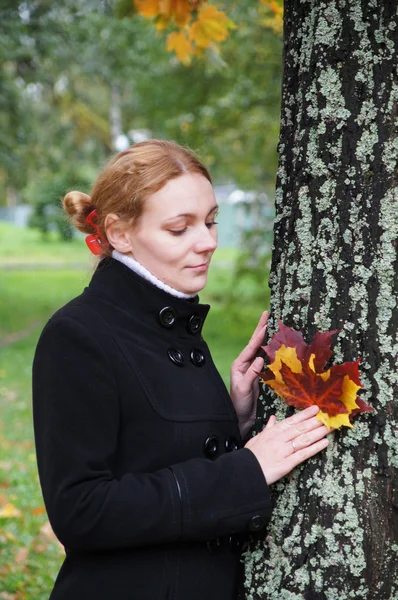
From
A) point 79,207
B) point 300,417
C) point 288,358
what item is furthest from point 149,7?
point 300,417

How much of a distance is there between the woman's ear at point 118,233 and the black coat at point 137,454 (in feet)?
0.17

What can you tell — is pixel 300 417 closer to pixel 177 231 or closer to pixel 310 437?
pixel 310 437

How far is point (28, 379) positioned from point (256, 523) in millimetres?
8271

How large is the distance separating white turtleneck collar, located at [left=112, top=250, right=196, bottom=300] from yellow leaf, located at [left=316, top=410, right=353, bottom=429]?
1.51 feet

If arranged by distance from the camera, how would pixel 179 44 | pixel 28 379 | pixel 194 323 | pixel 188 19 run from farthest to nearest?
pixel 28 379 → pixel 179 44 → pixel 188 19 → pixel 194 323

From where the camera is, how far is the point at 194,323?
2.03m

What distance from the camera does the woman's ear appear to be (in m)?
1.96

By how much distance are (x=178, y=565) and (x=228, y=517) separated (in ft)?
0.62

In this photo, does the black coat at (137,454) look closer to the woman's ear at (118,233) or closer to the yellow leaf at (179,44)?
the woman's ear at (118,233)

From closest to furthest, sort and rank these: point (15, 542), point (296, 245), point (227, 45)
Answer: point (296, 245) < point (15, 542) < point (227, 45)

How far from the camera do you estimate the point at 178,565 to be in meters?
1.86

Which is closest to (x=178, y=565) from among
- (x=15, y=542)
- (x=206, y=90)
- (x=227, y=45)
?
(x=15, y=542)

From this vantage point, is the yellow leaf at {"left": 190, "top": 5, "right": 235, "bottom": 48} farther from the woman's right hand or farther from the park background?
the woman's right hand

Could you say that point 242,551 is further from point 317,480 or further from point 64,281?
point 64,281
